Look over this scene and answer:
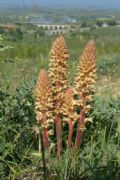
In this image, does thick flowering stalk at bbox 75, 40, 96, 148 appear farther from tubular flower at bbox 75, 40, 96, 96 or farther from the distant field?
the distant field

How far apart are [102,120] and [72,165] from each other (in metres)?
1.14

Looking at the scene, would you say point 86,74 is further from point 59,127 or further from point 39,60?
point 39,60

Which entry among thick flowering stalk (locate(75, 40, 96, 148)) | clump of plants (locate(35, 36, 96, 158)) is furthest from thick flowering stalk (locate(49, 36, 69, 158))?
thick flowering stalk (locate(75, 40, 96, 148))

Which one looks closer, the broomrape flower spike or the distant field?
the broomrape flower spike

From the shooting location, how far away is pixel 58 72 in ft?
11.2

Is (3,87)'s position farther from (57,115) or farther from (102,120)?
(57,115)

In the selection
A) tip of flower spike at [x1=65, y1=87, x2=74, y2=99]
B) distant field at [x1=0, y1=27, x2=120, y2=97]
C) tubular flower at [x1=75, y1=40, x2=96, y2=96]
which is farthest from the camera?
distant field at [x1=0, y1=27, x2=120, y2=97]

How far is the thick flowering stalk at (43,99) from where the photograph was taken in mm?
3305

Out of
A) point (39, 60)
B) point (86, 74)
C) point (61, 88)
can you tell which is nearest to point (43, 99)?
point (61, 88)

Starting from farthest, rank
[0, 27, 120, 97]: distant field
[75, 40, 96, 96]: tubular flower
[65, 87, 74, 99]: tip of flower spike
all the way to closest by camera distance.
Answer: [0, 27, 120, 97]: distant field
[65, 87, 74, 99]: tip of flower spike
[75, 40, 96, 96]: tubular flower

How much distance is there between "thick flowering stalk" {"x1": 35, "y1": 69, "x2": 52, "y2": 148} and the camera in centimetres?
330

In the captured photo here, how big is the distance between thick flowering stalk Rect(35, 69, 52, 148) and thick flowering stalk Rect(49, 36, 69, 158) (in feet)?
0.27

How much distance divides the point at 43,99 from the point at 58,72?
21 cm

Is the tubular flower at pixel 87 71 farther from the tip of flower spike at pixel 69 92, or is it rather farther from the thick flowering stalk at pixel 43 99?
the thick flowering stalk at pixel 43 99
